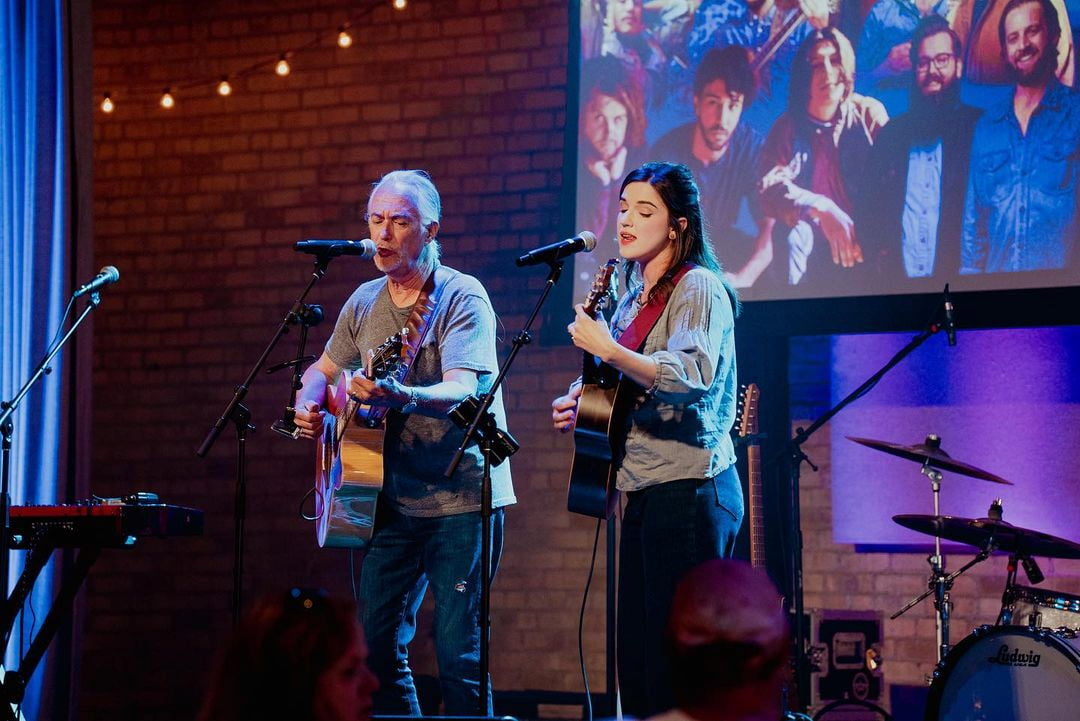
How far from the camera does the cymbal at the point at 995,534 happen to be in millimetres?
4531

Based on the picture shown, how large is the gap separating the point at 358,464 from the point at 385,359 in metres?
0.33

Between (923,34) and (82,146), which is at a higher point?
(923,34)

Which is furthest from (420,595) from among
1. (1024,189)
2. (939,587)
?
(1024,189)

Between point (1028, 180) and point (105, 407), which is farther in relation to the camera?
point (105, 407)

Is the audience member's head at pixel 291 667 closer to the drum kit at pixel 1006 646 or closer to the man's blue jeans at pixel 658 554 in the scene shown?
the man's blue jeans at pixel 658 554

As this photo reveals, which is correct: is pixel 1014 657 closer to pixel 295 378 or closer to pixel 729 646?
pixel 295 378

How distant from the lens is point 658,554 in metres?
3.10

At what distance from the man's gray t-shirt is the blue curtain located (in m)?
1.95

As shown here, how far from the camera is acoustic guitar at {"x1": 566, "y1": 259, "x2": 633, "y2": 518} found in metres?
3.24

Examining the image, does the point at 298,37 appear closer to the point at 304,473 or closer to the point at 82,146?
the point at 82,146

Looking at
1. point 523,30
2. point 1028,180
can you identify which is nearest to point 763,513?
point 1028,180

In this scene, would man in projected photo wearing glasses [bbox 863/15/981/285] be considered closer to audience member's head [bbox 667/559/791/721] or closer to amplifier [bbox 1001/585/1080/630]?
amplifier [bbox 1001/585/1080/630]

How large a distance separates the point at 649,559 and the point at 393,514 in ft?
3.02

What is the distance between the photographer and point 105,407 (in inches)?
253
